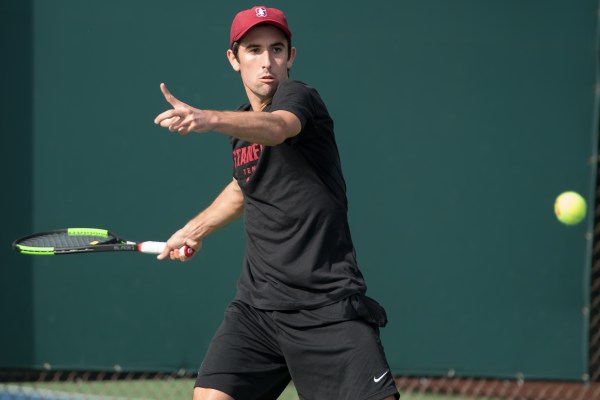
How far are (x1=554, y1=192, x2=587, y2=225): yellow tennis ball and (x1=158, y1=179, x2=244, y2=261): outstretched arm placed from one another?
2.39 metres

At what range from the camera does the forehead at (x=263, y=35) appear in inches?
137

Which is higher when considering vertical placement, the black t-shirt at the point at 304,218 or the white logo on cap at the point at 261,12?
the white logo on cap at the point at 261,12

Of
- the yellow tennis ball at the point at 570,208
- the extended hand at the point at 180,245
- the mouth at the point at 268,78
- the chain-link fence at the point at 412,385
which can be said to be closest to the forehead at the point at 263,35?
the mouth at the point at 268,78

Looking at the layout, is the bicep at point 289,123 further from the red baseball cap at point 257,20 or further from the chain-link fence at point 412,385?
the chain-link fence at point 412,385

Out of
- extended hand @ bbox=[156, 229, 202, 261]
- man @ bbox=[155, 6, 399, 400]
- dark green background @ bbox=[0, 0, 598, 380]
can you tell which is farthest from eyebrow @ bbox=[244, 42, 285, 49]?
dark green background @ bbox=[0, 0, 598, 380]

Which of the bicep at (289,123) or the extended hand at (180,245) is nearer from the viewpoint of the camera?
the bicep at (289,123)

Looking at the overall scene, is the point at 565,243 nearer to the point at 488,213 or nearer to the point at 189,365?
the point at 488,213

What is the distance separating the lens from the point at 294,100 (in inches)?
124

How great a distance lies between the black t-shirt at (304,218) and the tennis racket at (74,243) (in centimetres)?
74

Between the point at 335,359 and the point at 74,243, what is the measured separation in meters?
1.46

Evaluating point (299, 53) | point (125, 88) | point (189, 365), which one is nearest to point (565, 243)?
point (299, 53)

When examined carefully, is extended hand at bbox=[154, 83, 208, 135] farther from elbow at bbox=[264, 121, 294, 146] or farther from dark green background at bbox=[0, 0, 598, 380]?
dark green background at bbox=[0, 0, 598, 380]

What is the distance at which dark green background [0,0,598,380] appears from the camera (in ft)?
19.1

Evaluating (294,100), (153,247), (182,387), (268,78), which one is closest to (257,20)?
(268,78)
